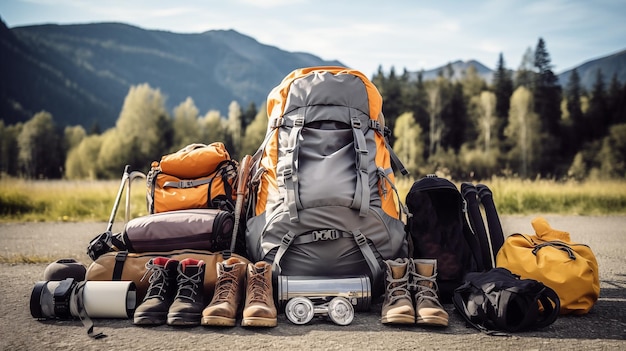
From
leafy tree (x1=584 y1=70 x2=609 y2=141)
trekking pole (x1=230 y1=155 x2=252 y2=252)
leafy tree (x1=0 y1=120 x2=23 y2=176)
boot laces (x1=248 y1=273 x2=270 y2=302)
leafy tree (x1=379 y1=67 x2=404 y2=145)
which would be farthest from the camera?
leafy tree (x1=0 y1=120 x2=23 y2=176)

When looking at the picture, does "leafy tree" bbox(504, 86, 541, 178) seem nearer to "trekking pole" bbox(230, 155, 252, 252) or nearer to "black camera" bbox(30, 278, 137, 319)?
"trekking pole" bbox(230, 155, 252, 252)

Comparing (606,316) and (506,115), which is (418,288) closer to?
(606,316)

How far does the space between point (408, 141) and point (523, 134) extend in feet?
41.6

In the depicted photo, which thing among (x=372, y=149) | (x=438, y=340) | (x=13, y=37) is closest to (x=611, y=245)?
(x=372, y=149)

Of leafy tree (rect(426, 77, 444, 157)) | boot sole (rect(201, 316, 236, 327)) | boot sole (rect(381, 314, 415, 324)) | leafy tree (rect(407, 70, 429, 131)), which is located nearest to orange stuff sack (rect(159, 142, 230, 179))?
boot sole (rect(201, 316, 236, 327))

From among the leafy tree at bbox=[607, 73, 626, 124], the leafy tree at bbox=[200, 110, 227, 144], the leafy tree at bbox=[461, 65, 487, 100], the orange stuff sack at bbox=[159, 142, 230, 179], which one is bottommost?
the orange stuff sack at bbox=[159, 142, 230, 179]

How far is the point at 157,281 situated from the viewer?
370cm

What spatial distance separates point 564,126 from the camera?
58.8m

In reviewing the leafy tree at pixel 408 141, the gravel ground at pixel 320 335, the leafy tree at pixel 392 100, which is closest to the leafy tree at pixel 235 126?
the leafy tree at pixel 392 100

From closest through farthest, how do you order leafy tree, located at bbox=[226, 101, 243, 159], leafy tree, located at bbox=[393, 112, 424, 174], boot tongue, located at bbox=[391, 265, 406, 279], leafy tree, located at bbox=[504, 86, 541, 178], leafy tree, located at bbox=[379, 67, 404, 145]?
boot tongue, located at bbox=[391, 265, 406, 279] → leafy tree, located at bbox=[504, 86, 541, 178] → leafy tree, located at bbox=[393, 112, 424, 174] → leafy tree, located at bbox=[379, 67, 404, 145] → leafy tree, located at bbox=[226, 101, 243, 159]

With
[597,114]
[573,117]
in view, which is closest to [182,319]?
[573,117]

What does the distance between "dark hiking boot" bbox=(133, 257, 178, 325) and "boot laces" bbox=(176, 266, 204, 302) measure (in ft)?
0.31

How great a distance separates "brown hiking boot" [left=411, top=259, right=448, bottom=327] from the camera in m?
3.38

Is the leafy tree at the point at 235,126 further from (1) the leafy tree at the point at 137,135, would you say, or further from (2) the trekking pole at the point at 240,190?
(2) the trekking pole at the point at 240,190
